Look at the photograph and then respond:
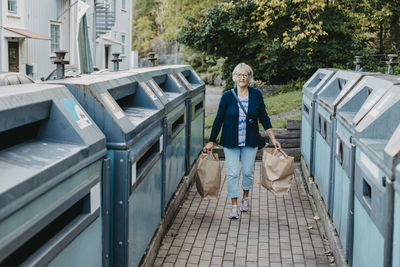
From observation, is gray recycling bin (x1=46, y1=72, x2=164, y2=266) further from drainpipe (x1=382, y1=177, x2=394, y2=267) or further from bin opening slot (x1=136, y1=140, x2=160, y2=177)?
drainpipe (x1=382, y1=177, x2=394, y2=267)

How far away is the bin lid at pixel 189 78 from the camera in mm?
6641

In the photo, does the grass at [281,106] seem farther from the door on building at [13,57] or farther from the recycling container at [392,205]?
the door on building at [13,57]

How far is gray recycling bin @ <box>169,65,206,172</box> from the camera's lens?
663 centimetres

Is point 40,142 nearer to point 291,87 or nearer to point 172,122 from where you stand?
point 172,122

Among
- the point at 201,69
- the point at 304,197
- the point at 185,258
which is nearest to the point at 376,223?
the point at 185,258

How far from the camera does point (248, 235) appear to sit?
5.21m

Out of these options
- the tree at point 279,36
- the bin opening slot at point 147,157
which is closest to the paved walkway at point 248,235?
the bin opening slot at point 147,157

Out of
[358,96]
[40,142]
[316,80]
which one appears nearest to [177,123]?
[358,96]

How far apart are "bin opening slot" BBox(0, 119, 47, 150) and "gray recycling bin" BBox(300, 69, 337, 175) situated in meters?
4.25

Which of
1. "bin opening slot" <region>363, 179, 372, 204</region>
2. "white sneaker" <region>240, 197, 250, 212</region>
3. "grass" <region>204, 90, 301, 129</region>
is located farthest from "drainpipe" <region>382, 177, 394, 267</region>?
"grass" <region>204, 90, 301, 129</region>

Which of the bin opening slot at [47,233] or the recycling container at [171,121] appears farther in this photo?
the recycling container at [171,121]

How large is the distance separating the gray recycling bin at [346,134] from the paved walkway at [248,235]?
0.47m

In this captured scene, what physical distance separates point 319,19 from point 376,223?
13103 millimetres

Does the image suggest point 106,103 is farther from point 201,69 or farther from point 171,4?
point 201,69
